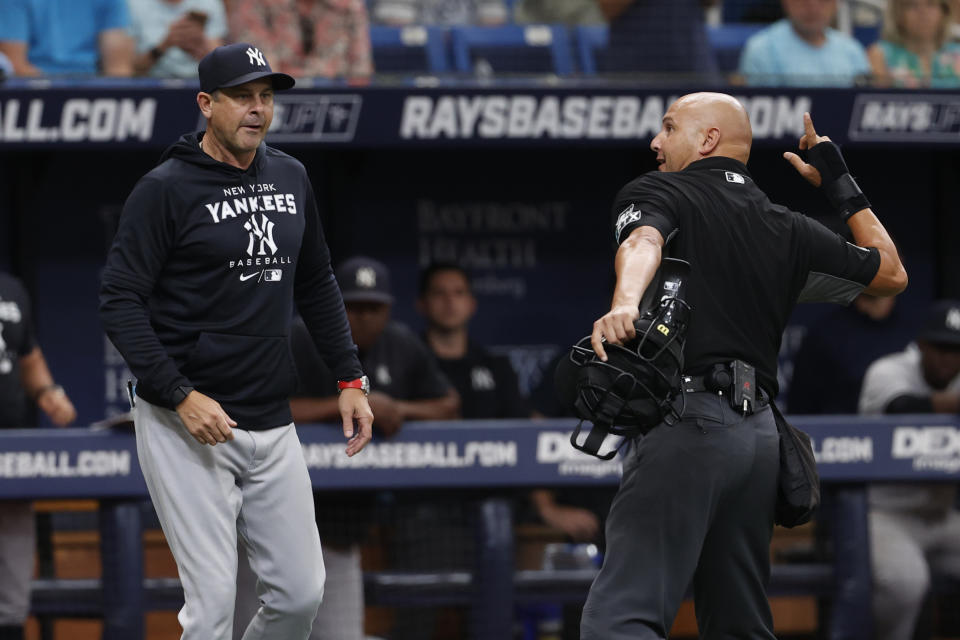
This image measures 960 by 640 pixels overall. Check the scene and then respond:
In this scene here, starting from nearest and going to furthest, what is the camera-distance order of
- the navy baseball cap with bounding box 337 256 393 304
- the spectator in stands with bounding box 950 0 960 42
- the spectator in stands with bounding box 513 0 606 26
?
the navy baseball cap with bounding box 337 256 393 304 < the spectator in stands with bounding box 950 0 960 42 < the spectator in stands with bounding box 513 0 606 26

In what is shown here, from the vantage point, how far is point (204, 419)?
12.4 ft

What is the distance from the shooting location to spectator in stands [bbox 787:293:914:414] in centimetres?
692

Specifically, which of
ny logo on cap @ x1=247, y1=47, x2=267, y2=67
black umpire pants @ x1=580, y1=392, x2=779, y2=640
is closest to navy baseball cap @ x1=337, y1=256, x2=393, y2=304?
ny logo on cap @ x1=247, y1=47, x2=267, y2=67

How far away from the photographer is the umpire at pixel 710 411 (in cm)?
374

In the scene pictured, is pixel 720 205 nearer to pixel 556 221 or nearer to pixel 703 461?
pixel 703 461

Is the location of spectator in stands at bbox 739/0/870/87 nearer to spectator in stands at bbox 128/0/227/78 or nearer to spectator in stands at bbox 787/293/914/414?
spectator in stands at bbox 787/293/914/414

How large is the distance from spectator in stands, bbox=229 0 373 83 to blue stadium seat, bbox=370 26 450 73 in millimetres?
820

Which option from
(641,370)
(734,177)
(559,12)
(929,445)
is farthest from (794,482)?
(559,12)

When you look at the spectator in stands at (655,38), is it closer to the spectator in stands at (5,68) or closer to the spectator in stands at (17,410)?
the spectator in stands at (5,68)

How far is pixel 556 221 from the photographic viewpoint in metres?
7.76

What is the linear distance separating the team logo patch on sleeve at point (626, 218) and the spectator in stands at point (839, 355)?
11.1ft

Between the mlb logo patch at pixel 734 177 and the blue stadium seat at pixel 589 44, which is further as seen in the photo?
the blue stadium seat at pixel 589 44

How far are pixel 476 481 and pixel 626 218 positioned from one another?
2.28 m

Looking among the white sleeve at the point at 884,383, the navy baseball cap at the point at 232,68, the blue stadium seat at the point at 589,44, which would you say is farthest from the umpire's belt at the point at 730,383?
the blue stadium seat at the point at 589,44
